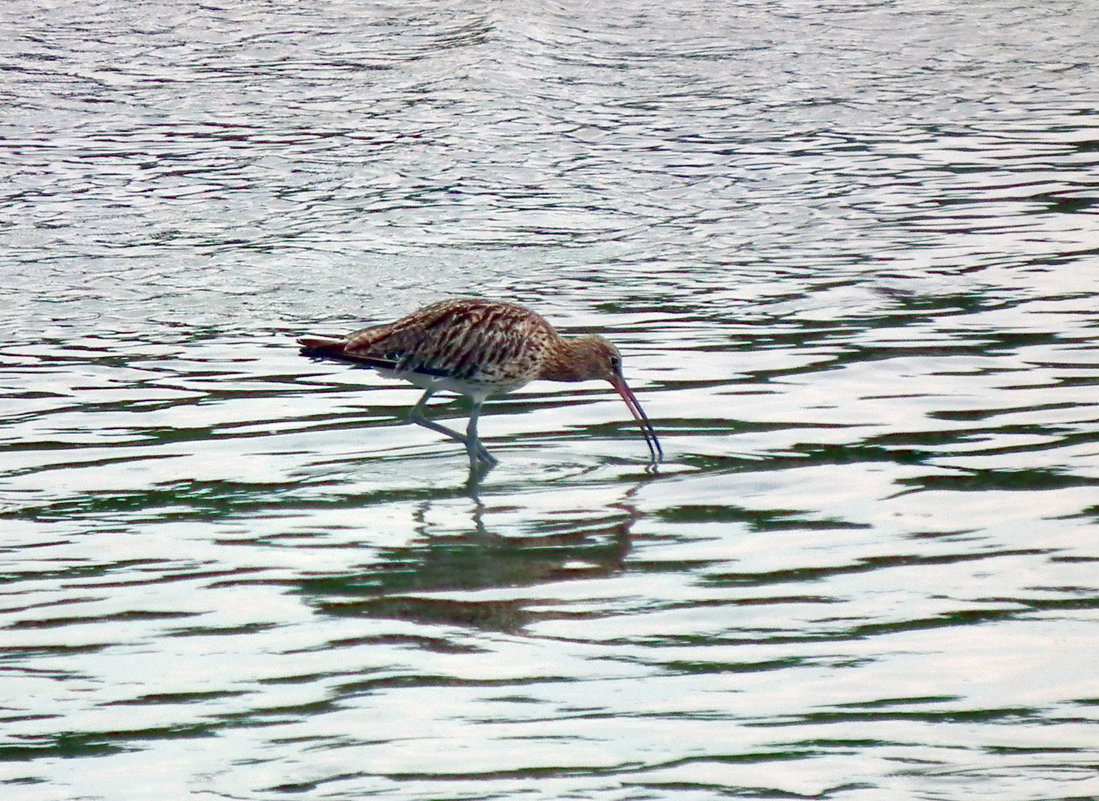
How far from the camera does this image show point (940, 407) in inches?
413

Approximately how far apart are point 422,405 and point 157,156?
8.72 m

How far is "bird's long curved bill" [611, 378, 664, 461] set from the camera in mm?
9945

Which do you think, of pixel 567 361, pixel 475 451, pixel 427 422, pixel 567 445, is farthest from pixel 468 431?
pixel 567 361

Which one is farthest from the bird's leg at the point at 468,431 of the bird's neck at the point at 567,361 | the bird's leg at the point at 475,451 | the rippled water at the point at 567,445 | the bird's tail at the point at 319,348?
the bird's tail at the point at 319,348

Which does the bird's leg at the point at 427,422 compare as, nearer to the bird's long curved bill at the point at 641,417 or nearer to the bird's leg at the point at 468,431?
the bird's leg at the point at 468,431

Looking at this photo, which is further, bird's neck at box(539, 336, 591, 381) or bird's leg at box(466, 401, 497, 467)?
bird's neck at box(539, 336, 591, 381)

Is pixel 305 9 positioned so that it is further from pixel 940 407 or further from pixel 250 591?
pixel 250 591

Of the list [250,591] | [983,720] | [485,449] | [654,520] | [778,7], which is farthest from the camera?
[778,7]

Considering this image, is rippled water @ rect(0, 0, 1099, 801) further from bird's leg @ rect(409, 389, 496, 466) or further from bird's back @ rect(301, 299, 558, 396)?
bird's back @ rect(301, 299, 558, 396)

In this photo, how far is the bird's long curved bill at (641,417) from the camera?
995 centimetres

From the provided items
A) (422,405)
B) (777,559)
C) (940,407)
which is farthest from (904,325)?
(777,559)

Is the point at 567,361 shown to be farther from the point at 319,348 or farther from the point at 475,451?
the point at 319,348

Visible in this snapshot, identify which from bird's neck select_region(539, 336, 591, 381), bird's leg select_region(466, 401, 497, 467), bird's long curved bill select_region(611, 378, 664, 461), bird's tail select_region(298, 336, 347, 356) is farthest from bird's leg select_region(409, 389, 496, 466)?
bird's long curved bill select_region(611, 378, 664, 461)

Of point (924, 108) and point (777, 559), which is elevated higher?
point (924, 108)
